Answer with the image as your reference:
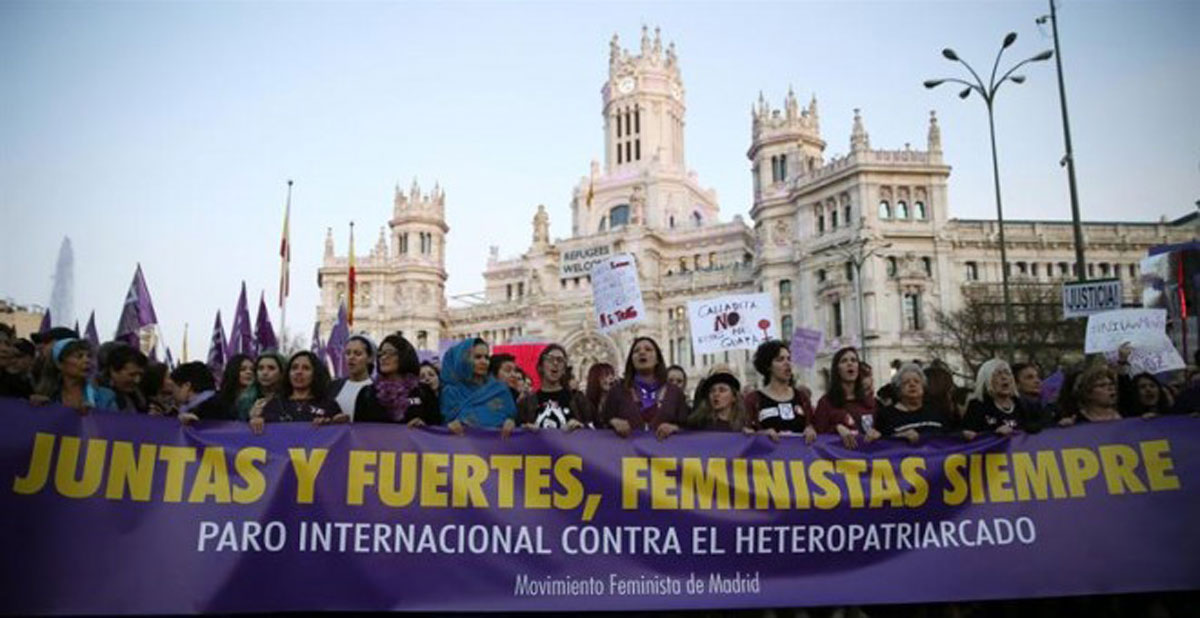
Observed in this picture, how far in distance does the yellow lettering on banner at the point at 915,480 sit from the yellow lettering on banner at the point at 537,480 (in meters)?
3.11

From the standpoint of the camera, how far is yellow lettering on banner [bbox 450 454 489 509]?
6879mm

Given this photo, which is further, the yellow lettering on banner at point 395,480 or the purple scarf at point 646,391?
the purple scarf at point 646,391

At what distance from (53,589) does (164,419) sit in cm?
137

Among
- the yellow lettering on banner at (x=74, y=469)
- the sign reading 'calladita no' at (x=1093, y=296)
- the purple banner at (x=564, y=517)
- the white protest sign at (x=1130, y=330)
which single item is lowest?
the purple banner at (x=564, y=517)

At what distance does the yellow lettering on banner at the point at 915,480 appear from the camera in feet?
24.2

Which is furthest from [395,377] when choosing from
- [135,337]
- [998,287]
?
[998,287]

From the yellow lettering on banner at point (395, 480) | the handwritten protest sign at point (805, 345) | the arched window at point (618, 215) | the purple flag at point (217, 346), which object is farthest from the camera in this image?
the arched window at point (618, 215)

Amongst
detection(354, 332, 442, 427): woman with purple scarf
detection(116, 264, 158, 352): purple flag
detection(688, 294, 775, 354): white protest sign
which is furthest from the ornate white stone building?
detection(354, 332, 442, 427): woman with purple scarf

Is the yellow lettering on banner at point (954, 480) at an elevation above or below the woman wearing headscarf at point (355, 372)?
below

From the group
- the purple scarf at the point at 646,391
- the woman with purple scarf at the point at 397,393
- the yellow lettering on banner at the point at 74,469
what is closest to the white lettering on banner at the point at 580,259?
the purple scarf at the point at 646,391

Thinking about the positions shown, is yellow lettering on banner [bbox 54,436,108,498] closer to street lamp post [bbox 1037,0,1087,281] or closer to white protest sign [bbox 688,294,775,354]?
white protest sign [bbox 688,294,775,354]

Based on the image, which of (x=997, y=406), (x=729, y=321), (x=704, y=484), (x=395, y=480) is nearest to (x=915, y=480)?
(x=997, y=406)

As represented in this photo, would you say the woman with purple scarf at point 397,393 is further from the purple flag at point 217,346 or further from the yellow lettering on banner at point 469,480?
the purple flag at point 217,346

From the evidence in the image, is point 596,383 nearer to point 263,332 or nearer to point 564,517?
point 564,517
